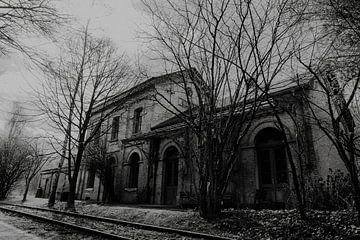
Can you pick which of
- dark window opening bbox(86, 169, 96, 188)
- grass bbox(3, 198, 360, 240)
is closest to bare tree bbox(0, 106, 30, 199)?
dark window opening bbox(86, 169, 96, 188)

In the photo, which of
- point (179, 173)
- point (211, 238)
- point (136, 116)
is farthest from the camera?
point (136, 116)

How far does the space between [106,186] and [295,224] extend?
14037 mm

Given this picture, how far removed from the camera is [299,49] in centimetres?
648

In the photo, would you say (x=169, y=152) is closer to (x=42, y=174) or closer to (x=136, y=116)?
(x=136, y=116)

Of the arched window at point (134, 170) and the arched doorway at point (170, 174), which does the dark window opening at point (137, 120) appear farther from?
the arched doorway at point (170, 174)

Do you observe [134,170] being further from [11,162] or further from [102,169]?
[11,162]

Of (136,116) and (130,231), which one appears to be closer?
(130,231)

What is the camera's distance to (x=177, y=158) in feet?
50.8

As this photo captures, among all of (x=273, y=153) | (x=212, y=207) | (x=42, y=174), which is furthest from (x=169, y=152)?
(x=42, y=174)

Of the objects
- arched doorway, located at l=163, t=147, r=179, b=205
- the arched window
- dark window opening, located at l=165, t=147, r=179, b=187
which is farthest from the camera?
the arched window

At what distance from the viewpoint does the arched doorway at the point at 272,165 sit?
10990mm

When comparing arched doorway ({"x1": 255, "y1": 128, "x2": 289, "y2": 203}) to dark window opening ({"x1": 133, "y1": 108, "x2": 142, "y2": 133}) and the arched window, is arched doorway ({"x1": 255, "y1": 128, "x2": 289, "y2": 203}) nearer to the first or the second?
the arched window

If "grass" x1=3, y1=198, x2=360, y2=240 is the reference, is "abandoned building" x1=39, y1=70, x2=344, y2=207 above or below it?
above

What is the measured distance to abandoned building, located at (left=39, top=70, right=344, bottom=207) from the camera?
10422 millimetres
